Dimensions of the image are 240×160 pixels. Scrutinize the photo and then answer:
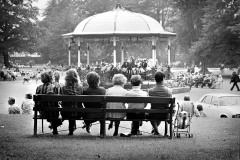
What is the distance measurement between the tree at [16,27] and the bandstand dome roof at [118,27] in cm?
3289

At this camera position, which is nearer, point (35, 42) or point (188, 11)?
point (188, 11)

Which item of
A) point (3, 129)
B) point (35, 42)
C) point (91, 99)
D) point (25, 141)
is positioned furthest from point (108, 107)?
point (35, 42)

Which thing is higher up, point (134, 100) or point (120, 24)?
point (120, 24)

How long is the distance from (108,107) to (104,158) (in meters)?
2.74

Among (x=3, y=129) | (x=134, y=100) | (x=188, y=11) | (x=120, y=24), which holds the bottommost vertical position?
(x=3, y=129)

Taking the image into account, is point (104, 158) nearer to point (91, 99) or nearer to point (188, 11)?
point (91, 99)

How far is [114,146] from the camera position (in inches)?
320

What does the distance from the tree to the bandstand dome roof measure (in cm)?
3289

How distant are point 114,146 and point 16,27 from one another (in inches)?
2584

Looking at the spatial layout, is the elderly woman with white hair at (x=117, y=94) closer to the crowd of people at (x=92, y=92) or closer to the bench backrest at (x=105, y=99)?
the crowd of people at (x=92, y=92)

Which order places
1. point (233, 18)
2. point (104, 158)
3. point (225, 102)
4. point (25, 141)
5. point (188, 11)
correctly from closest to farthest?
1. point (104, 158)
2. point (25, 141)
3. point (225, 102)
4. point (233, 18)
5. point (188, 11)

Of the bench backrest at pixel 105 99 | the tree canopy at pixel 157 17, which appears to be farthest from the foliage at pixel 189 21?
the bench backrest at pixel 105 99

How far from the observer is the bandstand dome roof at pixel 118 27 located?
34250 mm

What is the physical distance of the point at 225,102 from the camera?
16.0m
